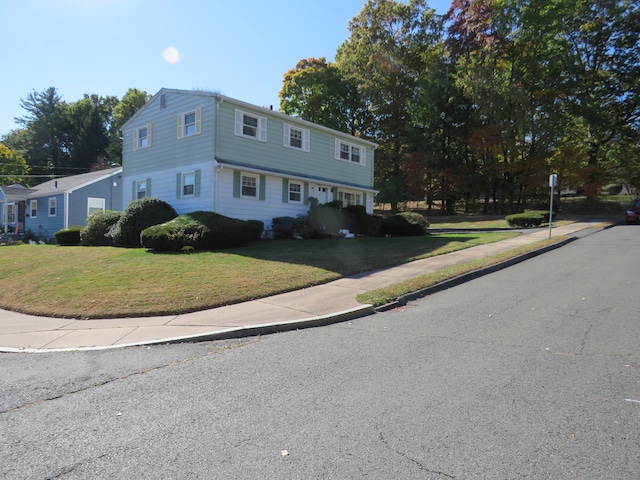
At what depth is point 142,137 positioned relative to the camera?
70.6 feet

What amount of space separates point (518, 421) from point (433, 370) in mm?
1211

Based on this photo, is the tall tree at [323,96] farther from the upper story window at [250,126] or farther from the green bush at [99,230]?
the green bush at [99,230]

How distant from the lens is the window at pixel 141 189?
20927mm

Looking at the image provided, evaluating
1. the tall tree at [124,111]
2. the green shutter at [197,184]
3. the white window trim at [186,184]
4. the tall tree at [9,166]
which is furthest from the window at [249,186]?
the tall tree at [124,111]

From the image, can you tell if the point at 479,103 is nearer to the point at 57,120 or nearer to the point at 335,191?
the point at 335,191

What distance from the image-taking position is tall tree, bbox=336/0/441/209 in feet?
130

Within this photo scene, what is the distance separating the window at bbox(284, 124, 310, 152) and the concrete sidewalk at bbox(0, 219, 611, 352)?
12.9 metres

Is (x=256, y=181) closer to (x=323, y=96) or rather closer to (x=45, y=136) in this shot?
(x=323, y=96)

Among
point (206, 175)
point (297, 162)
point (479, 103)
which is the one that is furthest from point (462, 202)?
point (206, 175)

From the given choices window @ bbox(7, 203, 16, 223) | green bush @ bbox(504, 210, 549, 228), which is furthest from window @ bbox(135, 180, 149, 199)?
green bush @ bbox(504, 210, 549, 228)

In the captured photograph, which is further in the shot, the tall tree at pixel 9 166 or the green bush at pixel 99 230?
the tall tree at pixel 9 166

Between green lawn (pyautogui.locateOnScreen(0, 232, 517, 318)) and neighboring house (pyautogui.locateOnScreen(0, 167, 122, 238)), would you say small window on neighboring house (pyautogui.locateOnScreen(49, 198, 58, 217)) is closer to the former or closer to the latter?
neighboring house (pyautogui.locateOnScreen(0, 167, 122, 238))

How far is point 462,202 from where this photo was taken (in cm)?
4247

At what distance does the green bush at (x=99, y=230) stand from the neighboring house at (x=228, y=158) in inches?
106
